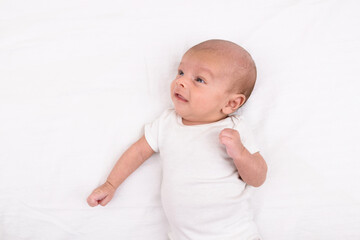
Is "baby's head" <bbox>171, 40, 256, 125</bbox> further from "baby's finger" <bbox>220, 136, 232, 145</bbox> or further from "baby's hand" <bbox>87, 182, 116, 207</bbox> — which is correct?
"baby's hand" <bbox>87, 182, 116, 207</bbox>

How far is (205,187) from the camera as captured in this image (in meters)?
1.08

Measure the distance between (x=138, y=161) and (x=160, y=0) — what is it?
65 centimetres

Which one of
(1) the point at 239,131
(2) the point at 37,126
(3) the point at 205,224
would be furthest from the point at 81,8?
(3) the point at 205,224

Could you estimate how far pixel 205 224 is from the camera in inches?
42.4

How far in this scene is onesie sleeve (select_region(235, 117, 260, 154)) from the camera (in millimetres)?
1099

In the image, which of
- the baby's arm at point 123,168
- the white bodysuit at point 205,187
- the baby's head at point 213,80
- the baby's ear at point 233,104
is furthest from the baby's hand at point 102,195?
the baby's ear at point 233,104

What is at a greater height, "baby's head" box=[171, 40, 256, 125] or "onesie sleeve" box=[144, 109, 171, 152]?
"baby's head" box=[171, 40, 256, 125]

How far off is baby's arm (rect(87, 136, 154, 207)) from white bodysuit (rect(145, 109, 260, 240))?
90 millimetres

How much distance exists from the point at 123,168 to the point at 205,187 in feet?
1.02

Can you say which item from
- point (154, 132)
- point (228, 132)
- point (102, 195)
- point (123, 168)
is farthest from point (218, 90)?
point (102, 195)

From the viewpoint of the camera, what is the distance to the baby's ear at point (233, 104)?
3.73 ft

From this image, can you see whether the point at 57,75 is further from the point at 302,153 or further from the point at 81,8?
the point at 302,153

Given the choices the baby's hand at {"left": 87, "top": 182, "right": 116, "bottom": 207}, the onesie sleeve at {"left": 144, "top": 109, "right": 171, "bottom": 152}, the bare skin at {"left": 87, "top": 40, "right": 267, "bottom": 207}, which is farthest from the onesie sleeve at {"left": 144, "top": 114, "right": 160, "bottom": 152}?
the baby's hand at {"left": 87, "top": 182, "right": 116, "bottom": 207}

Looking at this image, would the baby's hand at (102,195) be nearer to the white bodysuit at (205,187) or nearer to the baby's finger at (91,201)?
the baby's finger at (91,201)
